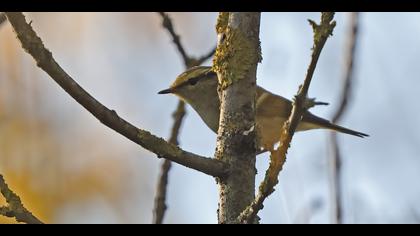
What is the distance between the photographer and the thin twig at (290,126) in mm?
1452

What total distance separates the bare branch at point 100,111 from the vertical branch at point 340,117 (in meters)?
0.48

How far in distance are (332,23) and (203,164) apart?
0.53 meters

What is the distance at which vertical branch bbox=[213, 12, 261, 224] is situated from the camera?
1.85 metres

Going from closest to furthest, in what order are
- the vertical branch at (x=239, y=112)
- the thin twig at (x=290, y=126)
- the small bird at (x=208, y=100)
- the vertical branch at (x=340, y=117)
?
the thin twig at (x=290, y=126)
the vertical branch at (x=239, y=112)
the vertical branch at (x=340, y=117)
the small bird at (x=208, y=100)

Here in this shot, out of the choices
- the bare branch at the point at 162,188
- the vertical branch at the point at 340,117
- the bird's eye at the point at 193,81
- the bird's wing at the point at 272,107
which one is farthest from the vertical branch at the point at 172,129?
the bird's wing at the point at 272,107

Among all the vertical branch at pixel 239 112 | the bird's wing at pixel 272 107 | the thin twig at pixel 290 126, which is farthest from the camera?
the bird's wing at pixel 272 107

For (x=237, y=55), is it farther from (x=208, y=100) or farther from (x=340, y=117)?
(x=208, y=100)

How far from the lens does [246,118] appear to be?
1.91m

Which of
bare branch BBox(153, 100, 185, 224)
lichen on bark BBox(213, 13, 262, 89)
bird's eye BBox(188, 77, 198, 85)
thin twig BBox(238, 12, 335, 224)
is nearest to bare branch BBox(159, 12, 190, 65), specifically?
bare branch BBox(153, 100, 185, 224)

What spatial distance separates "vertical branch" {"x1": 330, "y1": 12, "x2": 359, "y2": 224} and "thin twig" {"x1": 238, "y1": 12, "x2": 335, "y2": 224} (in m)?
0.57

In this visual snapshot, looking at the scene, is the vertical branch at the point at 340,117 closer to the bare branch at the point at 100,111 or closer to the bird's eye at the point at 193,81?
the bare branch at the point at 100,111

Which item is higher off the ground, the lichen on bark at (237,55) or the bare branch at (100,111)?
the lichen on bark at (237,55)
